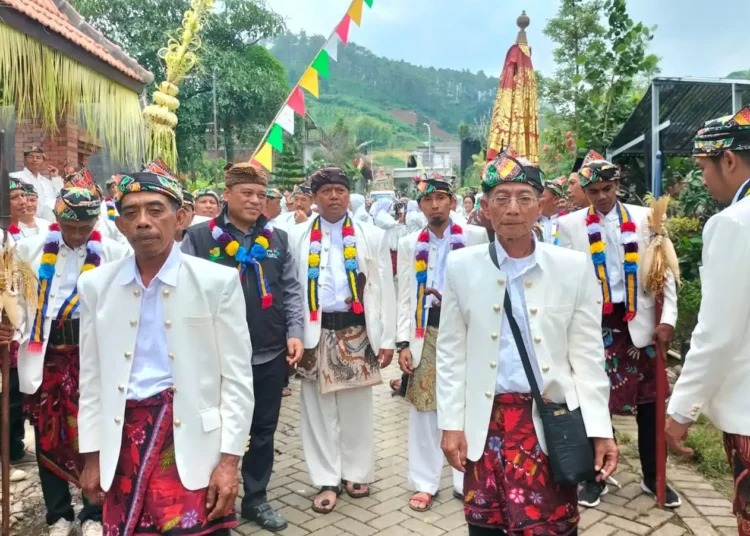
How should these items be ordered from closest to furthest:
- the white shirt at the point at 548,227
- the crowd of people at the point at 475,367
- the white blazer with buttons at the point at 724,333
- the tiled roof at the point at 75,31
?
the white blazer with buttons at the point at 724,333
the crowd of people at the point at 475,367
the tiled roof at the point at 75,31
the white shirt at the point at 548,227

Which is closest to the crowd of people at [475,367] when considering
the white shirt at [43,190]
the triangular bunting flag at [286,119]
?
the triangular bunting flag at [286,119]

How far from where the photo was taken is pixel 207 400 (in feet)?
8.68

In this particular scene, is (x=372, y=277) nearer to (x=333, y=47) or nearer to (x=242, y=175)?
(x=242, y=175)

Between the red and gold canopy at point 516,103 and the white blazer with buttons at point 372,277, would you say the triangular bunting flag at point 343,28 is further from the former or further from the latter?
the white blazer with buttons at point 372,277

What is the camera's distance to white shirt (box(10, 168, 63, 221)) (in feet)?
28.6

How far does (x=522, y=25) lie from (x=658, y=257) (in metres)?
3.22

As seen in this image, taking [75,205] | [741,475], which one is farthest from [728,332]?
[75,205]

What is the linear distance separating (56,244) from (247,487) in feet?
6.68

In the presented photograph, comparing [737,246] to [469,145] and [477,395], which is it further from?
[469,145]

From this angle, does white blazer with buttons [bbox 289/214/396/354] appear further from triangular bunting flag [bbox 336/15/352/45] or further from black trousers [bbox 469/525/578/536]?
triangular bunting flag [bbox 336/15/352/45]

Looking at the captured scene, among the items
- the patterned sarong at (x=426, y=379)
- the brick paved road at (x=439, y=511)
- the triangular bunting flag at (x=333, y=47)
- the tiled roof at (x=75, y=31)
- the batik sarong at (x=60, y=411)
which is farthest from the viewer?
the triangular bunting flag at (x=333, y=47)

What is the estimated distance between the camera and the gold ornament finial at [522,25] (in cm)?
644

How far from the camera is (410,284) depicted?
A: 4957mm

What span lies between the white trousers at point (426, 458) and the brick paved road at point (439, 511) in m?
0.14
